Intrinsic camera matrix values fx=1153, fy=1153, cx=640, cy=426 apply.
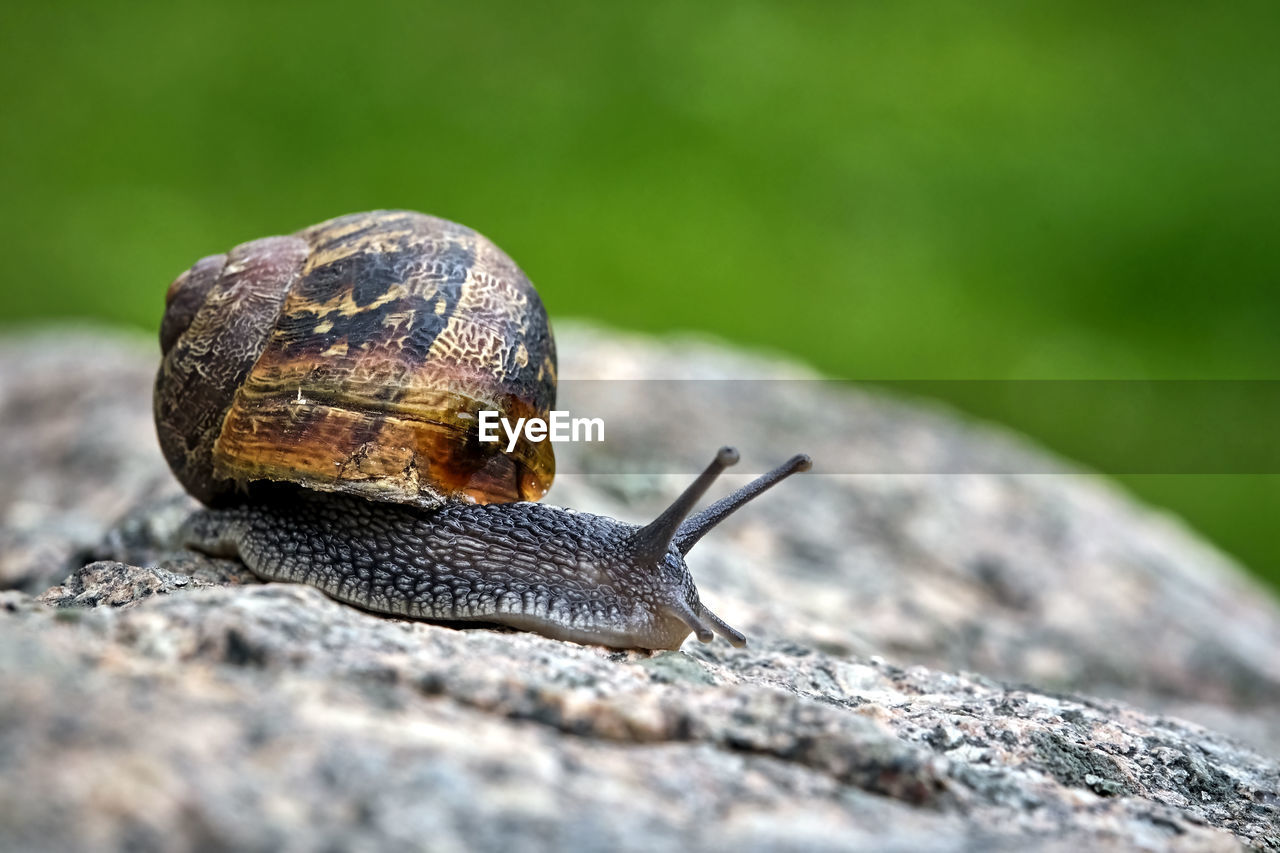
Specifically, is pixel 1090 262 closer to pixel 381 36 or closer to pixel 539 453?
pixel 381 36

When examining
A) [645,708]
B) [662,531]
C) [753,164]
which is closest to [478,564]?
[662,531]

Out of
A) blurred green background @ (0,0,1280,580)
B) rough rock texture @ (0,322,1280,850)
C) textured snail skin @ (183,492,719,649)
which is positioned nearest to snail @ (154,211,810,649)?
textured snail skin @ (183,492,719,649)

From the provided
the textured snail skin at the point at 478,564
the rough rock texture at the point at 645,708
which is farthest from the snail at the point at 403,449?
the rough rock texture at the point at 645,708

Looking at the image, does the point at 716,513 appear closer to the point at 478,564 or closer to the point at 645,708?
the point at 478,564

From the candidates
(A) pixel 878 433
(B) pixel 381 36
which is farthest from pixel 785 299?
(B) pixel 381 36

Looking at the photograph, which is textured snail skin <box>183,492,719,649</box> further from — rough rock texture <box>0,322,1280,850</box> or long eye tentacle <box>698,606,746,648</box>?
rough rock texture <box>0,322,1280,850</box>

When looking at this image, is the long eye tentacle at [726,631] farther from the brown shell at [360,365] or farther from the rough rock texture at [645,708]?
the brown shell at [360,365]
